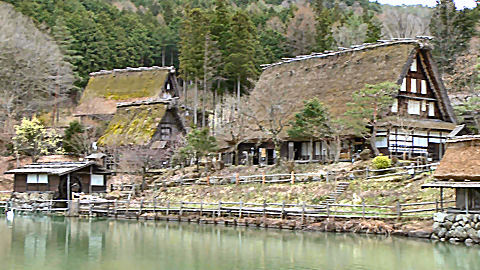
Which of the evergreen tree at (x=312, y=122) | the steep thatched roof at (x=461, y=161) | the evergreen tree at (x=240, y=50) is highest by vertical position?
the evergreen tree at (x=240, y=50)

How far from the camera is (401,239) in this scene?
805 inches

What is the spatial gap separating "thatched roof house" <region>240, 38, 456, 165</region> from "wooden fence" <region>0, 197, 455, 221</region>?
8057 mm

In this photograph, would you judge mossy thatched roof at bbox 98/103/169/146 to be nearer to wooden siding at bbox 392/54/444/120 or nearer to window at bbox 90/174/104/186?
window at bbox 90/174/104/186

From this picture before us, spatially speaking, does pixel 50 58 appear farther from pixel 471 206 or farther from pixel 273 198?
pixel 471 206

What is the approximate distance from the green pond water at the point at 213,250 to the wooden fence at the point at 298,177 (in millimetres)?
4980

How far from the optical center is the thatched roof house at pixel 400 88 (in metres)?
31.9

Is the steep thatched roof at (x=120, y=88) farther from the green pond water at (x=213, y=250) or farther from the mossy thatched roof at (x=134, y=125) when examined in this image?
the green pond water at (x=213, y=250)

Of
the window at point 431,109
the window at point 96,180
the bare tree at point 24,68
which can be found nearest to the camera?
the window at point 431,109

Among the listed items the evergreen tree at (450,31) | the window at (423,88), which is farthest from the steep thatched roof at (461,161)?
the evergreen tree at (450,31)

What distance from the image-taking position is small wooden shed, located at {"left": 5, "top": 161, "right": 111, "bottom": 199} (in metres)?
32.8

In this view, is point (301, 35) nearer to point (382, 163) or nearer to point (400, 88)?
point (400, 88)

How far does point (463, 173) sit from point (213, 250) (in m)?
8.60

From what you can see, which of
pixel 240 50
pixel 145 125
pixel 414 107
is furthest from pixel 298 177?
pixel 240 50

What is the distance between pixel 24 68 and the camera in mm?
45562
